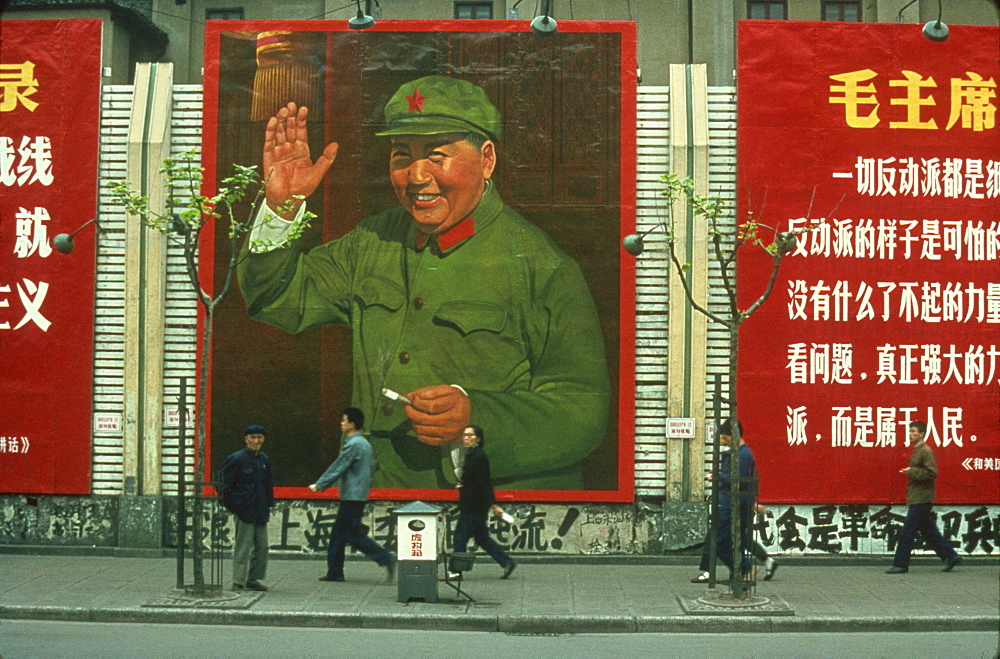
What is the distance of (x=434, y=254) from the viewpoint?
15.6m

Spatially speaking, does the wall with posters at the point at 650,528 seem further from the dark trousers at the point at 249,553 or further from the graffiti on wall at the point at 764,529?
the dark trousers at the point at 249,553

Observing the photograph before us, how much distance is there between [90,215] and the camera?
1576cm

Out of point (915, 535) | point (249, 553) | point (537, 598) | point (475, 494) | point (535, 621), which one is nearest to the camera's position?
point (535, 621)

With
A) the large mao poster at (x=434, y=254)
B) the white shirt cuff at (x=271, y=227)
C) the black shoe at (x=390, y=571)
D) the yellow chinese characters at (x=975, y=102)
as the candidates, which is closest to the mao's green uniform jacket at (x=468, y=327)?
the large mao poster at (x=434, y=254)

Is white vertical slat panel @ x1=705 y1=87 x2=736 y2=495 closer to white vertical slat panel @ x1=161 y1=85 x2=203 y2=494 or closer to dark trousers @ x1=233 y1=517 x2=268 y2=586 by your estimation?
dark trousers @ x1=233 y1=517 x2=268 y2=586

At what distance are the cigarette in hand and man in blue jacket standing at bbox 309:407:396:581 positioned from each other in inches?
67.7

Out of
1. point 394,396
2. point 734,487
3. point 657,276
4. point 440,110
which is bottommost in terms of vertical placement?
point 734,487

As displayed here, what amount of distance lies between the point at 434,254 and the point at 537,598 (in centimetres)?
504

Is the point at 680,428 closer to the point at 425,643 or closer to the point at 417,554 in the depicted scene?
the point at 417,554

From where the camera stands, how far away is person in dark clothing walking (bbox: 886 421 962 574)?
14.5 m

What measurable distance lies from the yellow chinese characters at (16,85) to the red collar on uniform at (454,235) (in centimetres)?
571

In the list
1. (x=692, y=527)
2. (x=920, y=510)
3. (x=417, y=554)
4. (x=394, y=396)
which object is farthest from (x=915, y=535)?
(x=394, y=396)

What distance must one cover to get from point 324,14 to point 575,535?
14410 millimetres

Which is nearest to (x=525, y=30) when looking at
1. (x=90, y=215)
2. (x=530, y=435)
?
(x=530, y=435)
